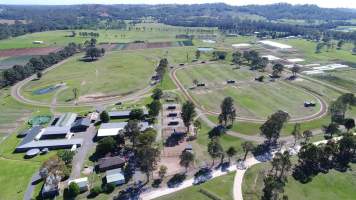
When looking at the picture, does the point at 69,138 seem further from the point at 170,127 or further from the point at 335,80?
the point at 335,80

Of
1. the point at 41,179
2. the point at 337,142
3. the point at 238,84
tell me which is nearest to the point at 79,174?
the point at 41,179

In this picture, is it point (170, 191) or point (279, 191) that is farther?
point (170, 191)

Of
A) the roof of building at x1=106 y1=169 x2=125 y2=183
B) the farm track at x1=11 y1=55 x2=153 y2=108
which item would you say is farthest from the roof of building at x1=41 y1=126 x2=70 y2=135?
the roof of building at x1=106 y1=169 x2=125 y2=183

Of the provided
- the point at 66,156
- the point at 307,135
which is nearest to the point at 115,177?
the point at 66,156

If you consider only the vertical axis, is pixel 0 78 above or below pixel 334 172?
above

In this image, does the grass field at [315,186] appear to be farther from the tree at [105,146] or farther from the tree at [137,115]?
the tree at [137,115]

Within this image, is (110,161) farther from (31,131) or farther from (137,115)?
(31,131)

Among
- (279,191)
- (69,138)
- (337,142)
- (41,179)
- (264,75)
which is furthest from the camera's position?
(264,75)
